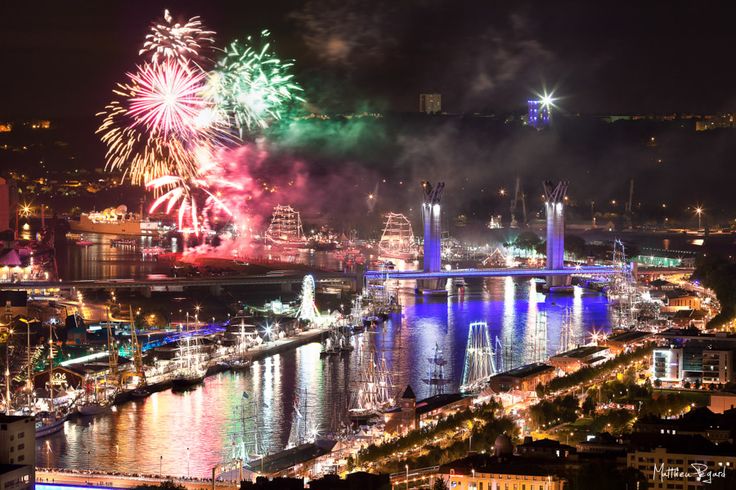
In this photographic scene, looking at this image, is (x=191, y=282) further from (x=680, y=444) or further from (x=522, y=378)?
(x=680, y=444)

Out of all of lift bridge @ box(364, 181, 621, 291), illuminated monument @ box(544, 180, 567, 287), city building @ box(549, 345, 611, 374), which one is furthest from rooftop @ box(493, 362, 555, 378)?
illuminated monument @ box(544, 180, 567, 287)

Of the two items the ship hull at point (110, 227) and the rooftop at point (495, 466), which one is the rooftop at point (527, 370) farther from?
the ship hull at point (110, 227)

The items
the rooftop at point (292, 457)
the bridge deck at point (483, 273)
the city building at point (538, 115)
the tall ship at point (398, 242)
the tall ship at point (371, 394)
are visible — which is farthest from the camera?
the city building at point (538, 115)

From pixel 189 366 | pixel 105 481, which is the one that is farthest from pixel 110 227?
pixel 105 481

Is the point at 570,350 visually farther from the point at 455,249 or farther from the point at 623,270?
the point at 455,249

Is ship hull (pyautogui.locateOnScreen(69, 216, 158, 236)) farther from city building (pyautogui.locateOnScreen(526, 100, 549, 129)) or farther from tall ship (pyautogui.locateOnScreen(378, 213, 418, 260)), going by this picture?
city building (pyautogui.locateOnScreen(526, 100, 549, 129))

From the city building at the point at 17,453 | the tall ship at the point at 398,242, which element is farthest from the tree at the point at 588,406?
the tall ship at the point at 398,242

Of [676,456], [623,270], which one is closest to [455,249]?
[623,270]
